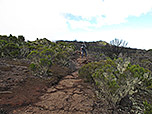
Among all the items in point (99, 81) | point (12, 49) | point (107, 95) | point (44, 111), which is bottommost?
point (44, 111)

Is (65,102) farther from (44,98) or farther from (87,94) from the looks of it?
(87,94)

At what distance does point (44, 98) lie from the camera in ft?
11.3

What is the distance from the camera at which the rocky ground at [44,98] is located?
282cm

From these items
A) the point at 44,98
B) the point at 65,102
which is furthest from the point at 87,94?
the point at 44,98

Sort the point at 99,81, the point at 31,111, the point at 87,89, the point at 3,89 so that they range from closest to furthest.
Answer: the point at 31,111 → the point at 99,81 → the point at 3,89 → the point at 87,89

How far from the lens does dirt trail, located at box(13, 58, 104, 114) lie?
9.16ft

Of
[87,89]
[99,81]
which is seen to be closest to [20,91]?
[87,89]

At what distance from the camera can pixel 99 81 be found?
3.33 m

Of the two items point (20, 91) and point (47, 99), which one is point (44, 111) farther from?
point (20, 91)

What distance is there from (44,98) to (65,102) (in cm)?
73

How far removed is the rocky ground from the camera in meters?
2.82

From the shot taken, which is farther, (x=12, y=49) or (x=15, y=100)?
(x=12, y=49)

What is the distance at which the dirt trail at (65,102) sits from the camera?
2791mm

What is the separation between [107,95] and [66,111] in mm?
1239
